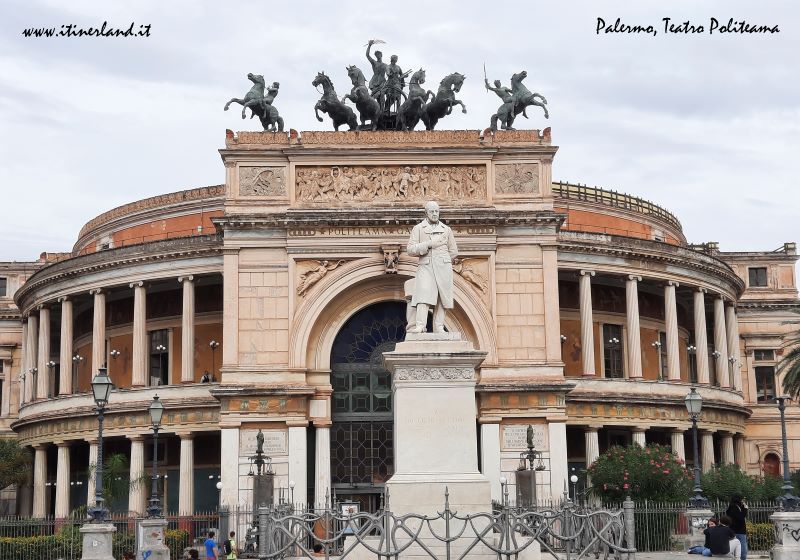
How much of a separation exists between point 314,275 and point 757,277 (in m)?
36.5

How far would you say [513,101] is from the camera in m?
52.6

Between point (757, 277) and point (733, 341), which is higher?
point (757, 277)

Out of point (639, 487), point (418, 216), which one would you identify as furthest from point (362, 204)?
point (639, 487)

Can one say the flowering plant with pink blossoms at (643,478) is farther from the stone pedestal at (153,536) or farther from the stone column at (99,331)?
the stone column at (99,331)

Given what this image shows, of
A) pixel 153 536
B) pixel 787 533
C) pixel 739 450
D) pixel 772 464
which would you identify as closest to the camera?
pixel 787 533

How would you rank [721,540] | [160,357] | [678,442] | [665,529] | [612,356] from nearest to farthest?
[721,540] → [665,529] → [678,442] → [160,357] → [612,356]

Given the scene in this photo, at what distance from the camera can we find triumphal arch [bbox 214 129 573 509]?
157 feet

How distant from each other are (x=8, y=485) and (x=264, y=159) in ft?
83.5

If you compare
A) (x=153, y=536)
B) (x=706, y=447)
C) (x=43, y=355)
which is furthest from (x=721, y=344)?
(x=153, y=536)

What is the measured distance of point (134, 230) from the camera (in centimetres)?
7244

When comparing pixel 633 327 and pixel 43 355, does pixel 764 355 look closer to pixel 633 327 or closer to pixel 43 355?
pixel 633 327

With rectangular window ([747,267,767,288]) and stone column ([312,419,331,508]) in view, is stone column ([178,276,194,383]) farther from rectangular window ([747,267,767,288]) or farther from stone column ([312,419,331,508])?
rectangular window ([747,267,767,288])

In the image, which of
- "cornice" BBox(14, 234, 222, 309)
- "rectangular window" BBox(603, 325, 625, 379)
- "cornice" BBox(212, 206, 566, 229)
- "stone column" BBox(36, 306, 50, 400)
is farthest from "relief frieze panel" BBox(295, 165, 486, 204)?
"stone column" BBox(36, 306, 50, 400)

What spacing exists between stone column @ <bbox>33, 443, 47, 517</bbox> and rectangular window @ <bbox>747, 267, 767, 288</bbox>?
43.0 metres
